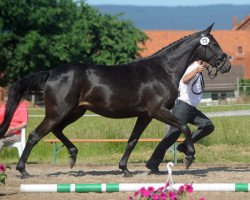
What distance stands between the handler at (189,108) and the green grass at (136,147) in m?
2.67

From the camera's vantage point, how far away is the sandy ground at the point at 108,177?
9.48 m

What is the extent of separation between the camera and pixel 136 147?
16.5 metres

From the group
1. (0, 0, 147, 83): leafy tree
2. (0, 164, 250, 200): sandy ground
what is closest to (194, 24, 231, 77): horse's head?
(0, 164, 250, 200): sandy ground

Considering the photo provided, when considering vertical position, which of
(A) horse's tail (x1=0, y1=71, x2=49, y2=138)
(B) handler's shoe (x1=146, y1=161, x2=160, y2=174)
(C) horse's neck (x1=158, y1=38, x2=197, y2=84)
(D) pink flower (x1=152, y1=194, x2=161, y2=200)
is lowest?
(B) handler's shoe (x1=146, y1=161, x2=160, y2=174)

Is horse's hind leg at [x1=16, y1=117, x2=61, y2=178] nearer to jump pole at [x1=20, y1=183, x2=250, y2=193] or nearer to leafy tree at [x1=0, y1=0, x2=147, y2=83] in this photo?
jump pole at [x1=20, y1=183, x2=250, y2=193]

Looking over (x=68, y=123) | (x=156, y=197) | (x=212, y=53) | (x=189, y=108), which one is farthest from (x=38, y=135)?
(x=156, y=197)

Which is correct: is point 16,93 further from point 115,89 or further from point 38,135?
point 115,89

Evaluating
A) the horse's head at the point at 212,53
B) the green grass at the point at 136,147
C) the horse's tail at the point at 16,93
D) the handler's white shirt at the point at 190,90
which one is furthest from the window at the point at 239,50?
the horse's tail at the point at 16,93

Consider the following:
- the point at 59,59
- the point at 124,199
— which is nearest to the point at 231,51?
the point at 59,59

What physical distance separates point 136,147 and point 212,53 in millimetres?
5354

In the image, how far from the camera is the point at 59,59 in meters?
60.8

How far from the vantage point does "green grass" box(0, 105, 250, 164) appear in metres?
15.1

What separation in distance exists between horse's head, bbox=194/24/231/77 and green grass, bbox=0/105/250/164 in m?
3.54

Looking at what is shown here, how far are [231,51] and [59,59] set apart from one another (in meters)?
56.3
